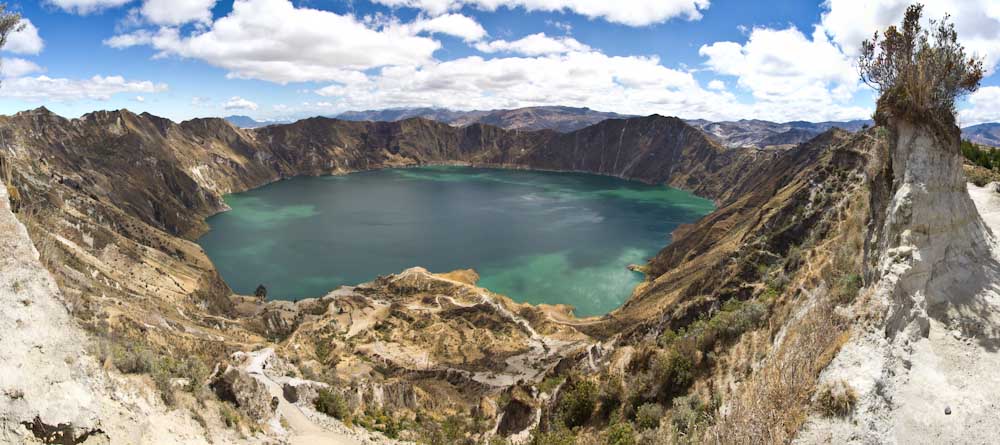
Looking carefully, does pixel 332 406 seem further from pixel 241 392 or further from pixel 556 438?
pixel 556 438

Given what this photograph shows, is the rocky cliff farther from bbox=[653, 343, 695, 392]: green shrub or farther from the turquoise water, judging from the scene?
the turquoise water

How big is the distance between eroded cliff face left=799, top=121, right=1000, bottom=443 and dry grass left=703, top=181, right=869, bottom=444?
0.45 metres

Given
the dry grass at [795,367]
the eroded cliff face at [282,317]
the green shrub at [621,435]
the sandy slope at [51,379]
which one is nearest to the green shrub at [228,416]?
the eroded cliff face at [282,317]

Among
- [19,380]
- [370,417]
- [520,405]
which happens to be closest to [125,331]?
[370,417]

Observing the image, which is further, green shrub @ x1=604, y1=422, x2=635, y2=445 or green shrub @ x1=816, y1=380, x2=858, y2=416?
green shrub @ x1=604, y1=422, x2=635, y2=445

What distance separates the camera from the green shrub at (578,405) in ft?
75.4

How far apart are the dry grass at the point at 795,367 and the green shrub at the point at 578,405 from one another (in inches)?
324

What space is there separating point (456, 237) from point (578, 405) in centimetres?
7721

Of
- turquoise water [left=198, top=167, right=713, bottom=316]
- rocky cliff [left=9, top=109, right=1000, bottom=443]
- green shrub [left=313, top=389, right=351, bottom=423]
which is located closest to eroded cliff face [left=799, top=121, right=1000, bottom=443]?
rocky cliff [left=9, top=109, right=1000, bottom=443]

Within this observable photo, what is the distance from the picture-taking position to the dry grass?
41.2ft

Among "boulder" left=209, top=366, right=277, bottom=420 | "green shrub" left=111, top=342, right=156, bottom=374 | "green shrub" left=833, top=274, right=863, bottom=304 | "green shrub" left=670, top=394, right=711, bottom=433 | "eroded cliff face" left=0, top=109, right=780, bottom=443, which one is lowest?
"eroded cliff face" left=0, top=109, right=780, bottom=443

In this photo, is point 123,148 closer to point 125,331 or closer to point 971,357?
point 125,331

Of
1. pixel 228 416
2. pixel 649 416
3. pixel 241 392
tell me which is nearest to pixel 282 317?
pixel 241 392

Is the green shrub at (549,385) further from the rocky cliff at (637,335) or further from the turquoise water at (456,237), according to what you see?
the turquoise water at (456,237)
